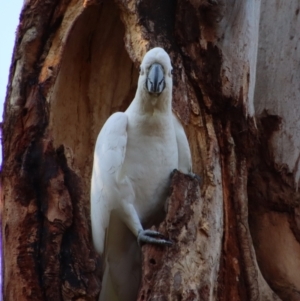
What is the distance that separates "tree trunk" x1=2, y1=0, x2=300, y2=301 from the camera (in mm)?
3260

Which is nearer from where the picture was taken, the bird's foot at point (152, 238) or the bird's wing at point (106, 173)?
the bird's foot at point (152, 238)

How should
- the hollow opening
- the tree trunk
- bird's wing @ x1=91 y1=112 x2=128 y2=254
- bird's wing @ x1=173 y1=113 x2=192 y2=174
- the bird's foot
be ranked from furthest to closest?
the hollow opening < bird's wing @ x1=173 y1=113 x2=192 y2=174 < bird's wing @ x1=91 y1=112 x2=128 y2=254 < the tree trunk < the bird's foot

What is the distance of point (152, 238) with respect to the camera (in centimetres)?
315

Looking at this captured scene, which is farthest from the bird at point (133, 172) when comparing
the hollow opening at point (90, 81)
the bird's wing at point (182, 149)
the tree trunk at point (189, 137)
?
the hollow opening at point (90, 81)

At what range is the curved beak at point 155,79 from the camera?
3.29 meters

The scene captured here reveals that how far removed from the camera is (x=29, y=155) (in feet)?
Result: 11.4

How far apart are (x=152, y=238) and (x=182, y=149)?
0.64 metres

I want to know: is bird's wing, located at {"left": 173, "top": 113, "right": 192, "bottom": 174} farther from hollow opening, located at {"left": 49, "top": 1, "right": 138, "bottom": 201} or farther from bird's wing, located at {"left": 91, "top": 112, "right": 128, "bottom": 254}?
hollow opening, located at {"left": 49, "top": 1, "right": 138, "bottom": 201}

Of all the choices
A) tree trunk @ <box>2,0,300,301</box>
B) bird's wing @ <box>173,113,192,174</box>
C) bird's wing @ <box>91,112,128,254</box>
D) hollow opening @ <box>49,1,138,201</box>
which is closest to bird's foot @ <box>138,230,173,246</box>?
tree trunk @ <box>2,0,300,301</box>

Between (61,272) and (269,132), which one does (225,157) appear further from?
(61,272)

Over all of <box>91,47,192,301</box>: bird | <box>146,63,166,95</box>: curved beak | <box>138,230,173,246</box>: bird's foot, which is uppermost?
<box>146,63,166,95</box>: curved beak

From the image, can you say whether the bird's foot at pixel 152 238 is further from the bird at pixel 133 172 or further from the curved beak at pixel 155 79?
the curved beak at pixel 155 79

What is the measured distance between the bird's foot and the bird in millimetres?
95

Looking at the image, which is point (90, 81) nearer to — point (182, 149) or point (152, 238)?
point (182, 149)
